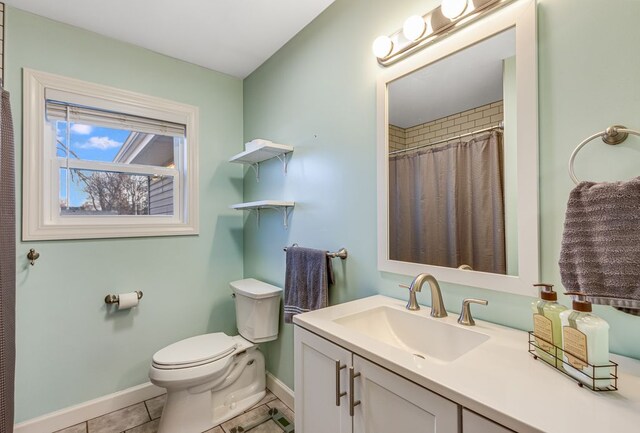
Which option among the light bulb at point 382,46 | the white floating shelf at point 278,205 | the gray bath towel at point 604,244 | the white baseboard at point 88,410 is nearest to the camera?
the gray bath towel at point 604,244

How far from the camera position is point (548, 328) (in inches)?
29.2

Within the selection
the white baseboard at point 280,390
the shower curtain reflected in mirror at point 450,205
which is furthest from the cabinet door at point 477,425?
the white baseboard at point 280,390

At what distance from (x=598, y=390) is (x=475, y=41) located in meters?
1.12

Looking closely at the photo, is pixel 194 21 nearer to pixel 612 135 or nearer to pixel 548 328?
pixel 612 135

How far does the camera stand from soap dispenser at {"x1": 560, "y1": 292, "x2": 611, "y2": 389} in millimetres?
621

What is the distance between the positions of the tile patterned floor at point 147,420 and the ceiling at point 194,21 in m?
2.46

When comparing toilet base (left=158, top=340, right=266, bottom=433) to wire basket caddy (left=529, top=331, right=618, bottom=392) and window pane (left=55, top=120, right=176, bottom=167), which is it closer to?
window pane (left=55, top=120, right=176, bottom=167)

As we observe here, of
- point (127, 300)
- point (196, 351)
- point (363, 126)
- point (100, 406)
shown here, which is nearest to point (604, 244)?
point (363, 126)

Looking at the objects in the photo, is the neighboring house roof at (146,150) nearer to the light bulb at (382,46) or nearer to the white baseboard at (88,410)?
the white baseboard at (88,410)

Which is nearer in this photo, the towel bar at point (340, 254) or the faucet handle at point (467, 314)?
the faucet handle at point (467, 314)

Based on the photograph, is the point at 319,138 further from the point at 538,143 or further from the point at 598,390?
the point at 598,390

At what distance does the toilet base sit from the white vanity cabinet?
0.86 metres

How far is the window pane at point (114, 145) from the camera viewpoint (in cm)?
189

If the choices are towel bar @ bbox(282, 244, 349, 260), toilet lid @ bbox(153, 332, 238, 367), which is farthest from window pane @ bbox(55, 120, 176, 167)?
towel bar @ bbox(282, 244, 349, 260)
